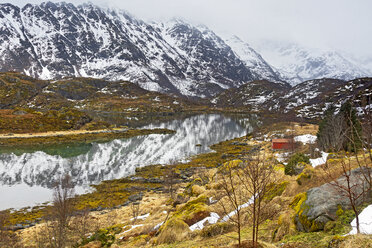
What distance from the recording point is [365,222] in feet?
23.9

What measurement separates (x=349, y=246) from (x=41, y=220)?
34237mm

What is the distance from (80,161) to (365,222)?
63.1 meters

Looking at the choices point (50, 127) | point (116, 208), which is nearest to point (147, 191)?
point (116, 208)

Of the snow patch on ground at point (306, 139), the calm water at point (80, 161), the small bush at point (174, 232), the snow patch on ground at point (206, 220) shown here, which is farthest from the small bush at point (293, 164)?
the snow patch on ground at point (306, 139)

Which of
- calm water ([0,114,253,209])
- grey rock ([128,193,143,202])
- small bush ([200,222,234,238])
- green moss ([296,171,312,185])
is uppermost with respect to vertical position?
green moss ([296,171,312,185])

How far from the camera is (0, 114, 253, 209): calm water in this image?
4197cm

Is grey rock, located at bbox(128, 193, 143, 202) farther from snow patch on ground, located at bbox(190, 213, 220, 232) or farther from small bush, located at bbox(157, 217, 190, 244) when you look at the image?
small bush, located at bbox(157, 217, 190, 244)

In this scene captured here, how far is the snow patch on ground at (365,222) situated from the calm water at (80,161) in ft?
138

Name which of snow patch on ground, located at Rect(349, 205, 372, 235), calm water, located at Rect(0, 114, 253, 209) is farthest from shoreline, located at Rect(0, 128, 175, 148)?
snow patch on ground, located at Rect(349, 205, 372, 235)

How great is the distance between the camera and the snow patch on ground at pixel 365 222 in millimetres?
6809

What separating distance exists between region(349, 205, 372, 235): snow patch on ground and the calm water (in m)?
42.0

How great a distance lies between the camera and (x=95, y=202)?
36.5m

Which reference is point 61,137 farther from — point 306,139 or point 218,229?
point 218,229

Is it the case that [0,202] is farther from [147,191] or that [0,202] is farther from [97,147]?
[97,147]
